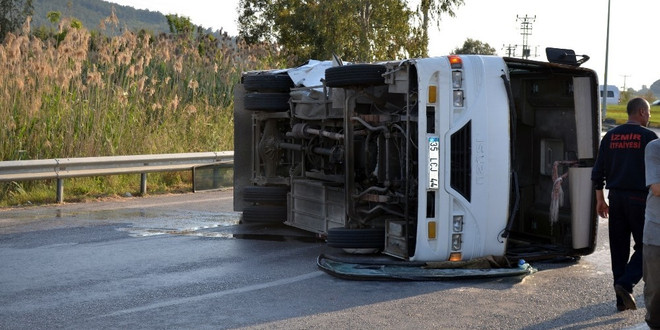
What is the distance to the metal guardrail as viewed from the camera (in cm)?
1427

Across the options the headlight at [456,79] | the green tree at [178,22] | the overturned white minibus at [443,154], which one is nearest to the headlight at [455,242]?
the overturned white minibus at [443,154]

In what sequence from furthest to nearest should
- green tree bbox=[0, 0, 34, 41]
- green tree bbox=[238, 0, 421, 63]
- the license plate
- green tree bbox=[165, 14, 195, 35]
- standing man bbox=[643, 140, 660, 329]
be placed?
1. green tree bbox=[165, 14, 195, 35]
2. green tree bbox=[0, 0, 34, 41]
3. green tree bbox=[238, 0, 421, 63]
4. the license plate
5. standing man bbox=[643, 140, 660, 329]

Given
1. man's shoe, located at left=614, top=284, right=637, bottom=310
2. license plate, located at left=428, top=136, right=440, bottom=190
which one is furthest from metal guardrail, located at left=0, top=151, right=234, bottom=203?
man's shoe, located at left=614, top=284, right=637, bottom=310

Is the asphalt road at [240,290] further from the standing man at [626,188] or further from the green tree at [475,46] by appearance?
the green tree at [475,46]

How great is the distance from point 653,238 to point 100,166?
1017cm

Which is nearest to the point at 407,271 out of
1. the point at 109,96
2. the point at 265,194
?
the point at 265,194

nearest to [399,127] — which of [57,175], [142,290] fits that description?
[142,290]

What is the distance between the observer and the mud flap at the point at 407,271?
29.6 feet

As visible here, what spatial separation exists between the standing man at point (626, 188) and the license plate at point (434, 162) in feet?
4.94

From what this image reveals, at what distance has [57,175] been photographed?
48.0ft

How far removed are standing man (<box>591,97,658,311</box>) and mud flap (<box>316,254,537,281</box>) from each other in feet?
3.99

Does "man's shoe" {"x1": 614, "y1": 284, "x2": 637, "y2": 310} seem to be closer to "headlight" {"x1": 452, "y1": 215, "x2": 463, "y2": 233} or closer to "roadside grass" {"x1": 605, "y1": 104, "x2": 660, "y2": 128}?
"headlight" {"x1": 452, "y1": 215, "x2": 463, "y2": 233}

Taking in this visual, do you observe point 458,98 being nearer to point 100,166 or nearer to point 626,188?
point 626,188

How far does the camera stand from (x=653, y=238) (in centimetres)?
697
